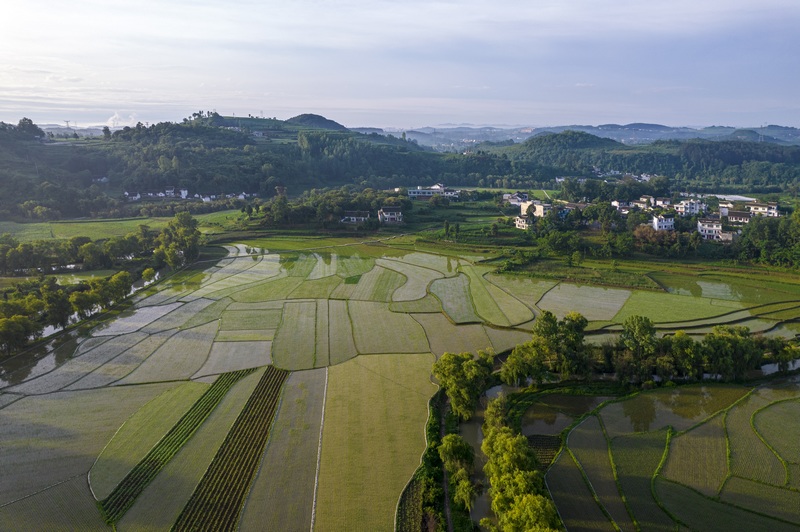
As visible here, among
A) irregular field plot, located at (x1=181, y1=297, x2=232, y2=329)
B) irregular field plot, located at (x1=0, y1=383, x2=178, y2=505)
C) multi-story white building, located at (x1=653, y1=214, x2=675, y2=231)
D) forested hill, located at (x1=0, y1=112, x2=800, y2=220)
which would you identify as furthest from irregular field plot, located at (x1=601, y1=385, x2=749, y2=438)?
forested hill, located at (x1=0, y1=112, x2=800, y2=220)

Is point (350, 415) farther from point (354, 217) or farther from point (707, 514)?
point (354, 217)

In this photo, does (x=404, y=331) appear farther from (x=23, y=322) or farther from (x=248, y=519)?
(x=23, y=322)

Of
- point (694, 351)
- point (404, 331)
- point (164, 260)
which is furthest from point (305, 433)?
point (164, 260)

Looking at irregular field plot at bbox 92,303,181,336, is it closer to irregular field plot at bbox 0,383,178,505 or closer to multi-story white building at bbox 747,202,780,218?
irregular field plot at bbox 0,383,178,505

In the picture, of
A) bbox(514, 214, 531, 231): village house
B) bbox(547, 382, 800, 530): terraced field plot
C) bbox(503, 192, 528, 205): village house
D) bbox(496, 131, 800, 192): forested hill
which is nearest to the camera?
bbox(547, 382, 800, 530): terraced field plot

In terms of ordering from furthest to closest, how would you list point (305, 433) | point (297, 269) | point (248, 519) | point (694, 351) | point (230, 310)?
1. point (297, 269)
2. point (230, 310)
3. point (694, 351)
4. point (305, 433)
5. point (248, 519)

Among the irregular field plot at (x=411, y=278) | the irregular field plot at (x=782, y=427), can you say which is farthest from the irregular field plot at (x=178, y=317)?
the irregular field plot at (x=782, y=427)
